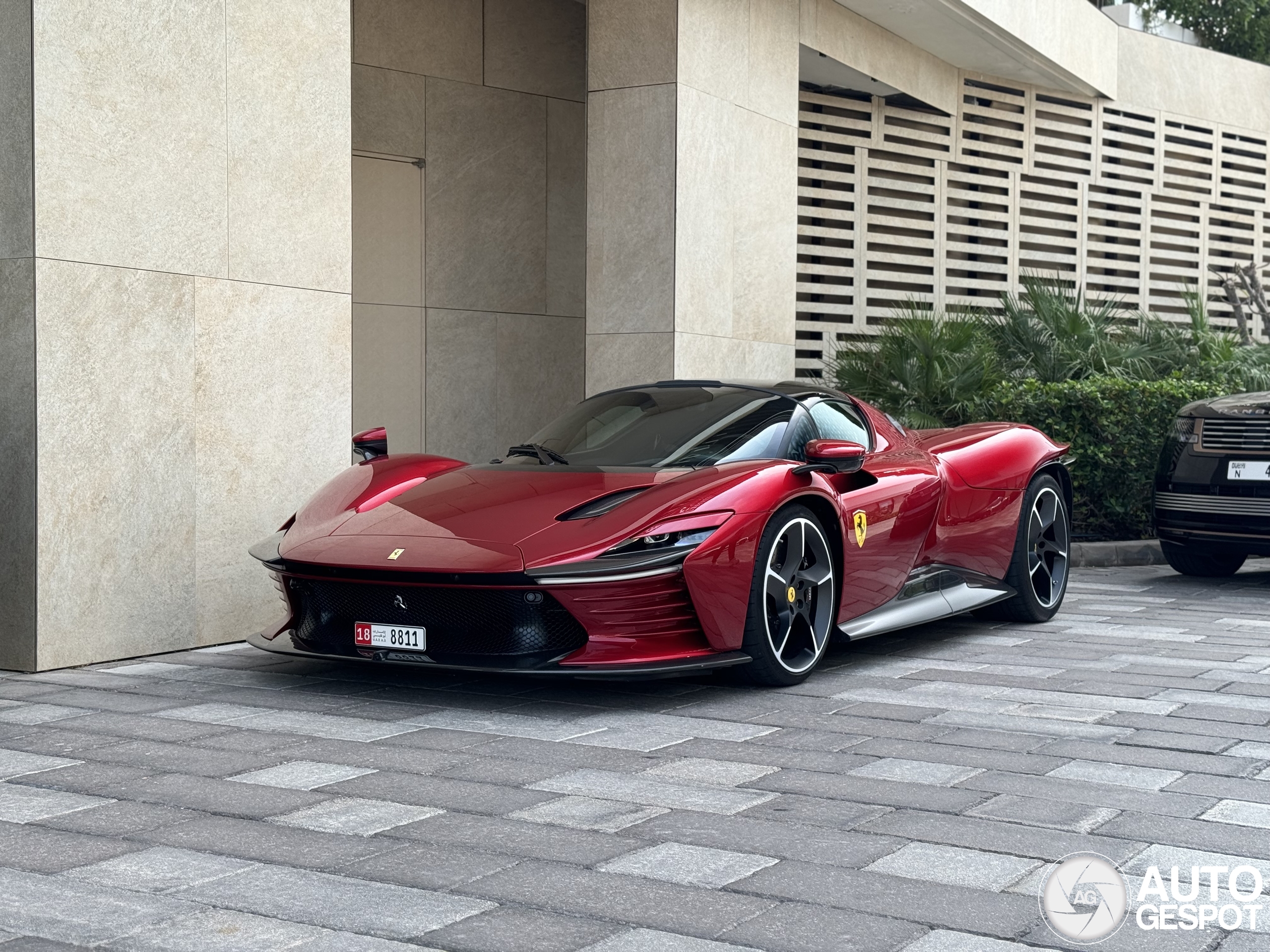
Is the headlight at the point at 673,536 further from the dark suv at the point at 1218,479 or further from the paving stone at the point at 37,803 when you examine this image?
the dark suv at the point at 1218,479

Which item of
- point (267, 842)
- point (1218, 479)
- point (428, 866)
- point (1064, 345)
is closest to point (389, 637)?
point (267, 842)

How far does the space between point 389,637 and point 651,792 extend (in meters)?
1.51

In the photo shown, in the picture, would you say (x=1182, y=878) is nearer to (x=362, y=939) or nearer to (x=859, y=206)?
(x=362, y=939)

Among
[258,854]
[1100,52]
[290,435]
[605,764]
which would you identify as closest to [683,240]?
[290,435]

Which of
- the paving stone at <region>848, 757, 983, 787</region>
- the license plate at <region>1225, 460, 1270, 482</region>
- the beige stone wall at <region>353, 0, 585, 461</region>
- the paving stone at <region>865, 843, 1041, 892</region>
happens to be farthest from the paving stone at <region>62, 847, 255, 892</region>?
the beige stone wall at <region>353, 0, 585, 461</region>

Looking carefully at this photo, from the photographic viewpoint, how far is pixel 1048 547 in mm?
7527

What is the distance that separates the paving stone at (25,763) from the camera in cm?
416

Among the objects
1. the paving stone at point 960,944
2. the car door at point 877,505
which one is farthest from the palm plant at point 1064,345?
the paving stone at point 960,944

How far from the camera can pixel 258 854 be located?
3.34 m

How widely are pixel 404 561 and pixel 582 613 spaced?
66cm

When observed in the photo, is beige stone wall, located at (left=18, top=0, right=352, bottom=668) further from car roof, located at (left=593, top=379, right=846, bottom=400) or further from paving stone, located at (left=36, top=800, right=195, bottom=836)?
paving stone, located at (left=36, top=800, right=195, bottom=836)

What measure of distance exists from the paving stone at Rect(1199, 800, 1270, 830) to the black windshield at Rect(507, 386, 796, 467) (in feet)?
7.96

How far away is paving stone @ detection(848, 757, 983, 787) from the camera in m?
4.10

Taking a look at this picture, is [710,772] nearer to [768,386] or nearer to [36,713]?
[36,713]
